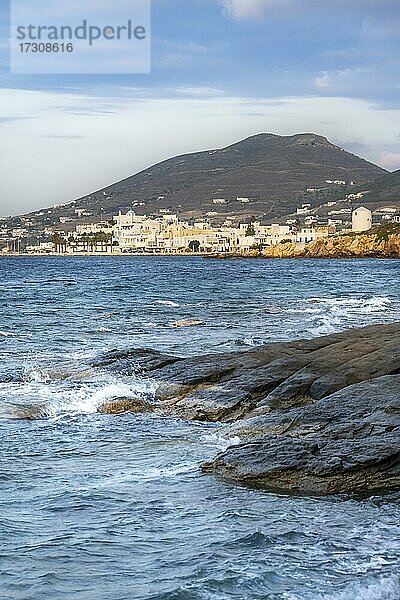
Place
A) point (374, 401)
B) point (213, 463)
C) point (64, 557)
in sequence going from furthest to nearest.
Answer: point (374, 401)
point (213, 463)
point (64, 557)

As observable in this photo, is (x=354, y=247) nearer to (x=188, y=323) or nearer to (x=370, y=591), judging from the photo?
(x=188, y=323)

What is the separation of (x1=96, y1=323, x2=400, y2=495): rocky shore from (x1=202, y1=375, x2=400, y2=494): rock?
16 mm

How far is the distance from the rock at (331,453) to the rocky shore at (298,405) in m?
0.02

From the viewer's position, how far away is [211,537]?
10102 millimetres

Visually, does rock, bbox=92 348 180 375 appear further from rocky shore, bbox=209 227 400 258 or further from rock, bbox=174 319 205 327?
rocky shore, bbox=209 227 400 258

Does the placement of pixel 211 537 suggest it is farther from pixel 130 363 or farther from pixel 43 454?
pixel 130 363

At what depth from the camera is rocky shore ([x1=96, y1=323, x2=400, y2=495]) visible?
11.8m

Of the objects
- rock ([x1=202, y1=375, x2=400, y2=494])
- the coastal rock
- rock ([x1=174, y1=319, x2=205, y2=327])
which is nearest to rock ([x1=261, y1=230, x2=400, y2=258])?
rock ([x1=174, y1=319, x2=205, y2=327])

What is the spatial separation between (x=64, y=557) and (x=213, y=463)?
3634 millimetres

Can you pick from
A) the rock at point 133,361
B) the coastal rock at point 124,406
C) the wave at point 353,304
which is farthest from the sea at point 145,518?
the wave at point 353,304

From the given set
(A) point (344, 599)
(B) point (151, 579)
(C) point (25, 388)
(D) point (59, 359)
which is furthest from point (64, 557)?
(D) point (59, 359)

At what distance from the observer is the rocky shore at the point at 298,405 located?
11.8 m

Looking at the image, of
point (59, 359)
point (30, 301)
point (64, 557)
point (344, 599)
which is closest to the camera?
point (344, 599)

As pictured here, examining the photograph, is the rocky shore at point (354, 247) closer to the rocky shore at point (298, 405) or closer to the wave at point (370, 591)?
the rocky shore at point (298, 405)
